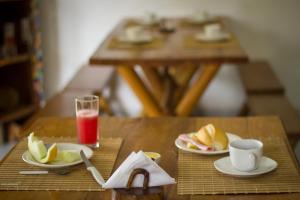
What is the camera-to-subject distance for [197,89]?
3279 millimetres

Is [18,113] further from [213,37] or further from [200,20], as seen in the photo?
[213,37]

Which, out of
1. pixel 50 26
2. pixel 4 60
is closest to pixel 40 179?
pixel 4 60

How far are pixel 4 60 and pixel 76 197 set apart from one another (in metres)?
2.72

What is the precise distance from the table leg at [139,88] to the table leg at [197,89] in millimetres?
138

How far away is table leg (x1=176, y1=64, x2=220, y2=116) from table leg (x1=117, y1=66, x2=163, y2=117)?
0.14m

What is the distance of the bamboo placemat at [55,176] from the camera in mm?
1344

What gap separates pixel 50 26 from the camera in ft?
14.3

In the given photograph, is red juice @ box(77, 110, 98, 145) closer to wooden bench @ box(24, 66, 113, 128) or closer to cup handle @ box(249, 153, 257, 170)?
cup handle @ box(249, 153, 257, 170)

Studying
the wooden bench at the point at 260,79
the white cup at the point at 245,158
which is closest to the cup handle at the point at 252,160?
the white cup at the point at 245,158

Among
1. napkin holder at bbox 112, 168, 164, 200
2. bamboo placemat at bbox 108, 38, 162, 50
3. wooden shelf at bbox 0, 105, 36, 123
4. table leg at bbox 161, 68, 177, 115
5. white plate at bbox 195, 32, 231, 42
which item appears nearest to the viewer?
napkin holder at bbox 112, 168, 164, 200

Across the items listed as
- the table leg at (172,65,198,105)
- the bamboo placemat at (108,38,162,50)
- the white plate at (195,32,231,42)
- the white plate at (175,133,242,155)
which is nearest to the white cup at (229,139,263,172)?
the white plate at (175,133,242,155)

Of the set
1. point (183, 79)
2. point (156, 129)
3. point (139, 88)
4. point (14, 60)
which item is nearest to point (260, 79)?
point (183, 79)

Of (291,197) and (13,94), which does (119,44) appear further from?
(291,197)

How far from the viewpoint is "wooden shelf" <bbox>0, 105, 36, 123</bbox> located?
3.97 metres
